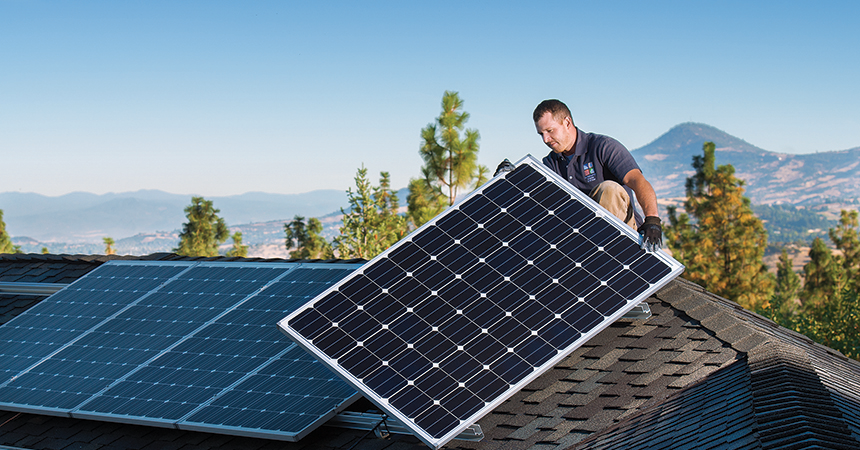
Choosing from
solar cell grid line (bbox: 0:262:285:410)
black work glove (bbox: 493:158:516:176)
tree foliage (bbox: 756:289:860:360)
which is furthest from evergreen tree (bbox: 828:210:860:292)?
solar cell grid line (bbox: 0:262:285:410)

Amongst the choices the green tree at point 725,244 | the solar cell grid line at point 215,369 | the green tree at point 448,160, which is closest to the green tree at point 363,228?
the green tree at point 448,160

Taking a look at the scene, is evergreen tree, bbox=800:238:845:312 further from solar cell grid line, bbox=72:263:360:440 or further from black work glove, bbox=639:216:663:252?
solar cell grid line, bbox=72:263:360:440

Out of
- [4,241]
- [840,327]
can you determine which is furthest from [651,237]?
[4,241]

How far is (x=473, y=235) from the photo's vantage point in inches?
273

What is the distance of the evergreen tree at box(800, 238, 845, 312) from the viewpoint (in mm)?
52812

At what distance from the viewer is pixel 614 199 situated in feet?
25.5

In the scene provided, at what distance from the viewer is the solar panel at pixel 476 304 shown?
5773mm

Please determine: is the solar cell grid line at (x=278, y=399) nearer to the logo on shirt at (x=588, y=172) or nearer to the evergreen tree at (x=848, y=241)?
the logo on shirt at (x=588, y=172)

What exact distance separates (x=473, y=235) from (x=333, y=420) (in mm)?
2570

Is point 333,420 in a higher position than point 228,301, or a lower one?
lower

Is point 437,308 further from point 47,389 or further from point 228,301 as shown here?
point 47,389

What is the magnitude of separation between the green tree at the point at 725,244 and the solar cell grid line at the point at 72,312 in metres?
42.6

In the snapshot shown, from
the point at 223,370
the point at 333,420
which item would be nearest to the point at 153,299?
the point at 223,370

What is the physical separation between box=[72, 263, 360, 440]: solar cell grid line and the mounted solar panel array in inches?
0.6
